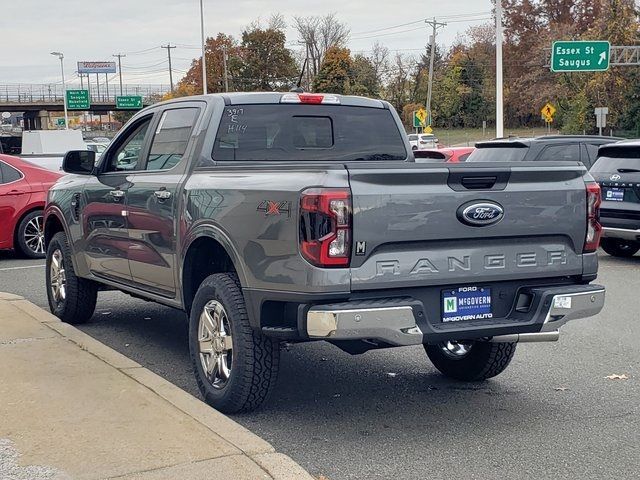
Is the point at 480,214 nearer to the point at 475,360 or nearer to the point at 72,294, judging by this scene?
the point at 475,360

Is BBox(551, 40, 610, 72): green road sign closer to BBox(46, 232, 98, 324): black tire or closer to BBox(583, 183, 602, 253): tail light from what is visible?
BBox(46, 232, 98, 324): black tire

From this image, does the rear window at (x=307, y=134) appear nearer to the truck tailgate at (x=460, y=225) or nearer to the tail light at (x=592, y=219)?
the truck tailgate at (x=460, y=225)

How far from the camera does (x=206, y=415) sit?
516 cm

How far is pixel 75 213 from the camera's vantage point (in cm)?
806

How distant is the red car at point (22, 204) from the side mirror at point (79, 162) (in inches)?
242

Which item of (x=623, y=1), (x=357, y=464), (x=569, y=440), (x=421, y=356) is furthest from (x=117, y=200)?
(x=623, y=1)

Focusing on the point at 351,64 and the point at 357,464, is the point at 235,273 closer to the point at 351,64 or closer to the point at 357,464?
the point at 357,464

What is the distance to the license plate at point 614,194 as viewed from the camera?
12.6m

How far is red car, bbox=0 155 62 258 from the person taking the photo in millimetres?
13578

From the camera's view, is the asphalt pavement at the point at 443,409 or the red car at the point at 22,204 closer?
the asphalt pavement at the point at 443,409

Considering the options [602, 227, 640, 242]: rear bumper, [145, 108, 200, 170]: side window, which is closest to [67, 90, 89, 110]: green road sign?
[602, 227, 640, 242]: rear bumper

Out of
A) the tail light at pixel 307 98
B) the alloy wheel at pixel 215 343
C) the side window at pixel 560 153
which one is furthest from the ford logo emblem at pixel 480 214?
the side window at pixel 560 153

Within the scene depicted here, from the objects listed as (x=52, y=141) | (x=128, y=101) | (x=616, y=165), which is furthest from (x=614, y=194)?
(x=128, y=101)

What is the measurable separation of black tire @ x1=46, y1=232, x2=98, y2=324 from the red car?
17.9 ft
